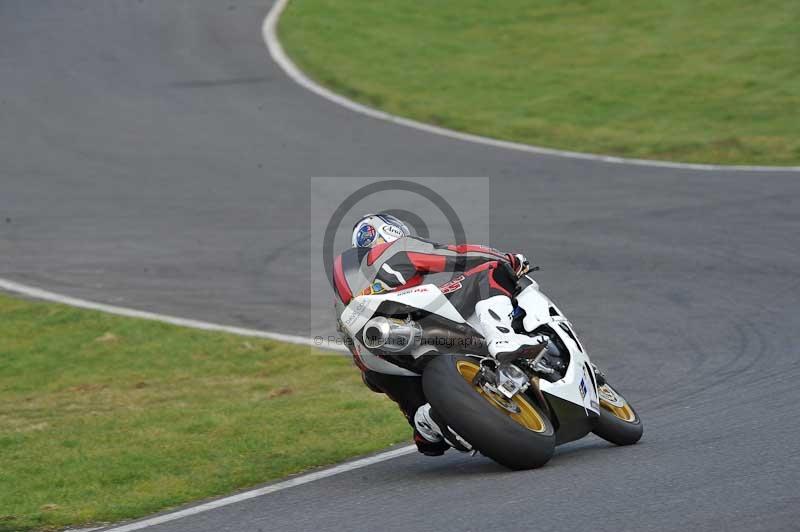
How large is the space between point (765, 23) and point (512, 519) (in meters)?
20.4

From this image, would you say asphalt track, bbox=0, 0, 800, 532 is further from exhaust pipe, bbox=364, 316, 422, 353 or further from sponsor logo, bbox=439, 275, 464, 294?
sponsor logo, bbox=439, 275, 464, 294

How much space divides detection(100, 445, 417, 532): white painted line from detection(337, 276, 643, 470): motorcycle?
2.97 feet

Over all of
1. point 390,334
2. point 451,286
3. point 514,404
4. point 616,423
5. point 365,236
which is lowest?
point 616,423

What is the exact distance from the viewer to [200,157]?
17.7 metres

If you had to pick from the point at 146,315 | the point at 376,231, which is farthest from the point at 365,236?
the point at 146,315

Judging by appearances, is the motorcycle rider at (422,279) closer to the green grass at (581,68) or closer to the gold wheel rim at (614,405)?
the gold wheel rim at (614,405)

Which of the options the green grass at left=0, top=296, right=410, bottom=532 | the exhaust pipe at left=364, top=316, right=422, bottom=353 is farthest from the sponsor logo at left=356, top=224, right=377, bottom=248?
the green grass at left=0, top=296, right=410, bottom=532

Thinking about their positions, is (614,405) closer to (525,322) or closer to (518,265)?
(525,322)

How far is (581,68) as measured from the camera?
21.9m

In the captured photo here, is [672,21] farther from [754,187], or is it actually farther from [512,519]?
[512,519]

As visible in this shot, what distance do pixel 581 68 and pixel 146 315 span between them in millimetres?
11962

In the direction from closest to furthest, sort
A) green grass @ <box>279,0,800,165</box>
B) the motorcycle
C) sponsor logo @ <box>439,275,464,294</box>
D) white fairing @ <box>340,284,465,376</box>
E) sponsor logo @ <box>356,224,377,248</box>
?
the motorcycle, white fairing @ <box>340,284,465,376</box>, sponsor logo @ <box>439,275,464,294</box>, sponsor logo @ <box>356,224,377,248</box>, green grass @ <box>279,0,800,165</box>

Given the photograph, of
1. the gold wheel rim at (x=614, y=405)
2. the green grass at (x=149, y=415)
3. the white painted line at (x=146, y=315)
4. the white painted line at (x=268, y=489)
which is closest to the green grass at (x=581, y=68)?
the white painted line at (x=146, y=315)

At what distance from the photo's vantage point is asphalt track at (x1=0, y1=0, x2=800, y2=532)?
6141 mm
